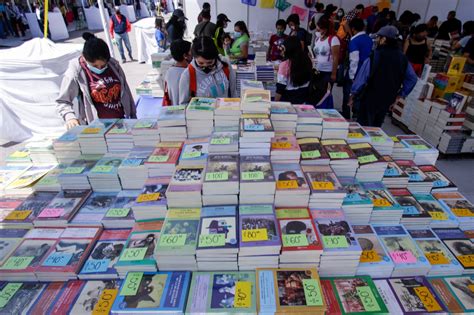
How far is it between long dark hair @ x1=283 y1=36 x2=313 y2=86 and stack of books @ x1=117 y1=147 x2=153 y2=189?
1987 mm

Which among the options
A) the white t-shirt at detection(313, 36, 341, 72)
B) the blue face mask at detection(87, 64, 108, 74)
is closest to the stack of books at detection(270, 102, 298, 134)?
the blue face mask at detection(87, 64, 108, 74)

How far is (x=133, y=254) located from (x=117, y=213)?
0.35m

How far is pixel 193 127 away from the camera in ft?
5.58

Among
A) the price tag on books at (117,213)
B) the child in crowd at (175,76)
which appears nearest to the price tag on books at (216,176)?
the price tag on books at (117,213)

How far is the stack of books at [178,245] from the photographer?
43.3 inches

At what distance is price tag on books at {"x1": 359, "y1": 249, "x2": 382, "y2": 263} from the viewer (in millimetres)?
1221

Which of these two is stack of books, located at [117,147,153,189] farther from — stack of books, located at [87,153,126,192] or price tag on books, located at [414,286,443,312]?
price tag on books, located at [414,286,443,312]

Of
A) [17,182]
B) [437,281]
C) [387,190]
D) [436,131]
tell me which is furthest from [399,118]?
[17,182]

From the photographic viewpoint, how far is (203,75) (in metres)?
2.23

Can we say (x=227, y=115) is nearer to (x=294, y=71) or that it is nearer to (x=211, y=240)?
(x=211, y=240)

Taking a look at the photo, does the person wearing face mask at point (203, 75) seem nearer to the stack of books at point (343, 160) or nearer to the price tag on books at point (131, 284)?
the stack of books at point (343, 160)

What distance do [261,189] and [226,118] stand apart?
59cm

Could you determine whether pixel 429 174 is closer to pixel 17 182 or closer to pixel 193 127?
pixel 193 127

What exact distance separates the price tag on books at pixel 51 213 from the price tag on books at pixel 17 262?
0.23 m
